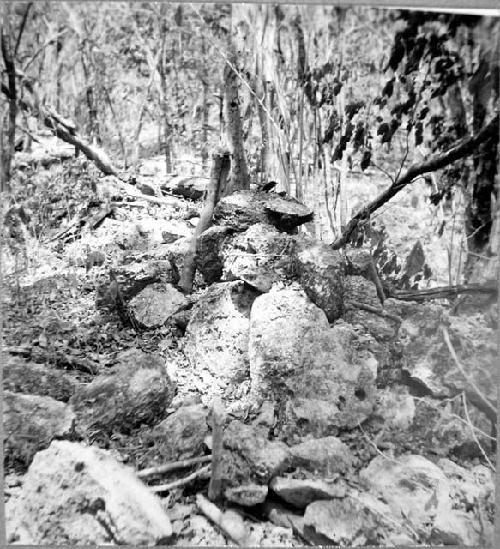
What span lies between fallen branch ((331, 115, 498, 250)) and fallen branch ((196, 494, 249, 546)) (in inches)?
40.6

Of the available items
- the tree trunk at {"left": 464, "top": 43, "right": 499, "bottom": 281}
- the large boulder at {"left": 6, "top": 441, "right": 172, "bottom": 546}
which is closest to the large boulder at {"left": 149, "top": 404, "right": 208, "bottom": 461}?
the large boulder at {"left": 6, "top": 441, "right": 172, "bottom": 546}

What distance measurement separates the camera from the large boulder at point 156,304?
5.24 ft

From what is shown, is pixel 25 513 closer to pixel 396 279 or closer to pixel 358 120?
pixel 396 279

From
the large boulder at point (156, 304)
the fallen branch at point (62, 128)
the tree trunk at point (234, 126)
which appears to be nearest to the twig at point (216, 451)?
the large boulder at point (156, 304)

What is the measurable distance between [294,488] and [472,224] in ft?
3.89

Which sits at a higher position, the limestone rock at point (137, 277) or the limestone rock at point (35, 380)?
the limestone rock at point (137, 277)

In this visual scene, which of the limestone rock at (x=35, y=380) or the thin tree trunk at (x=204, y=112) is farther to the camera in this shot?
the thin tree trunk at (x=204, y=112)

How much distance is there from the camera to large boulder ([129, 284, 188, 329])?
1596 mm

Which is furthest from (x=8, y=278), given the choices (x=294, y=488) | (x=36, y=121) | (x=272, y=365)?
(x=294, y=488)

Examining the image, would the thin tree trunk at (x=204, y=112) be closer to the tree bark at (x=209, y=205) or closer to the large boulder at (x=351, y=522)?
the tree bark at (x=209, y=205)

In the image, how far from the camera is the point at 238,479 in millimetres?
1387

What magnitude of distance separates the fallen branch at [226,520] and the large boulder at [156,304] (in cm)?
64

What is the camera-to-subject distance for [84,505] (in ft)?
4.36

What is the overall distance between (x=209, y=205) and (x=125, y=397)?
0.81 meters
